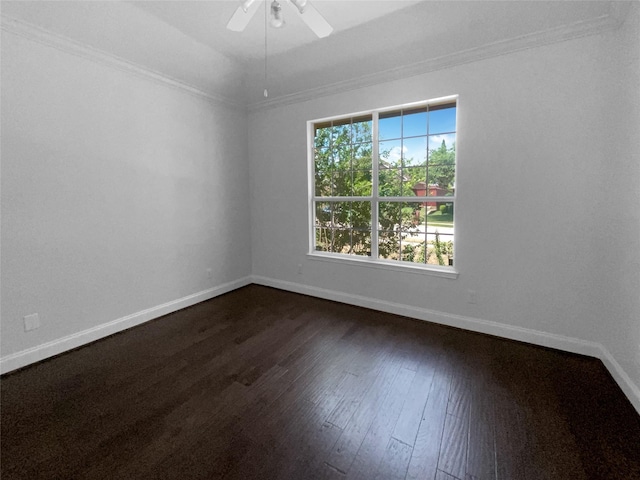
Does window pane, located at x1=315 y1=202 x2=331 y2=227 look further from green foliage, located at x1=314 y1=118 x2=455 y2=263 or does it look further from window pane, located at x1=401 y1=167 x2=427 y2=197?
window pane, located at x1=401 y1=167 x2=427 y2=197

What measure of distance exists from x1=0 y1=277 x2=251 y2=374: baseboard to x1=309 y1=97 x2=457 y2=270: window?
169 cm

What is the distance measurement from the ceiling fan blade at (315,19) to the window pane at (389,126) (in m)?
1.58

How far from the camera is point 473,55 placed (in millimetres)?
2635

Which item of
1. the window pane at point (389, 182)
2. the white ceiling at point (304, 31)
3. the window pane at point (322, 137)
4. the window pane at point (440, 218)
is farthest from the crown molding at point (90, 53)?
the window pane at point (440, 218)

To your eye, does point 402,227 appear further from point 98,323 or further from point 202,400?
point 98,323

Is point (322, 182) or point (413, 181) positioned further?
point (322, 182)

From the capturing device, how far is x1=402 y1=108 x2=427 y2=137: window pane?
308 cm

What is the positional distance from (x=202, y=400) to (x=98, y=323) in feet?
5.24

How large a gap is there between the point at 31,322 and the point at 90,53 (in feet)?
7.63

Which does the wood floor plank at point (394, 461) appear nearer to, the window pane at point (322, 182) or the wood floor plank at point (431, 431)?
the wood floor plank at point (431, 431)

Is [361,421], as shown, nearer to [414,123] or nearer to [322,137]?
[414,123]

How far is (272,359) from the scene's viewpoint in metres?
2.37

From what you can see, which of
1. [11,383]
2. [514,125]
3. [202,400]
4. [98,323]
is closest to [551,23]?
[514,125]

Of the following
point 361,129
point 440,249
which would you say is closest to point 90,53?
point 361,129
